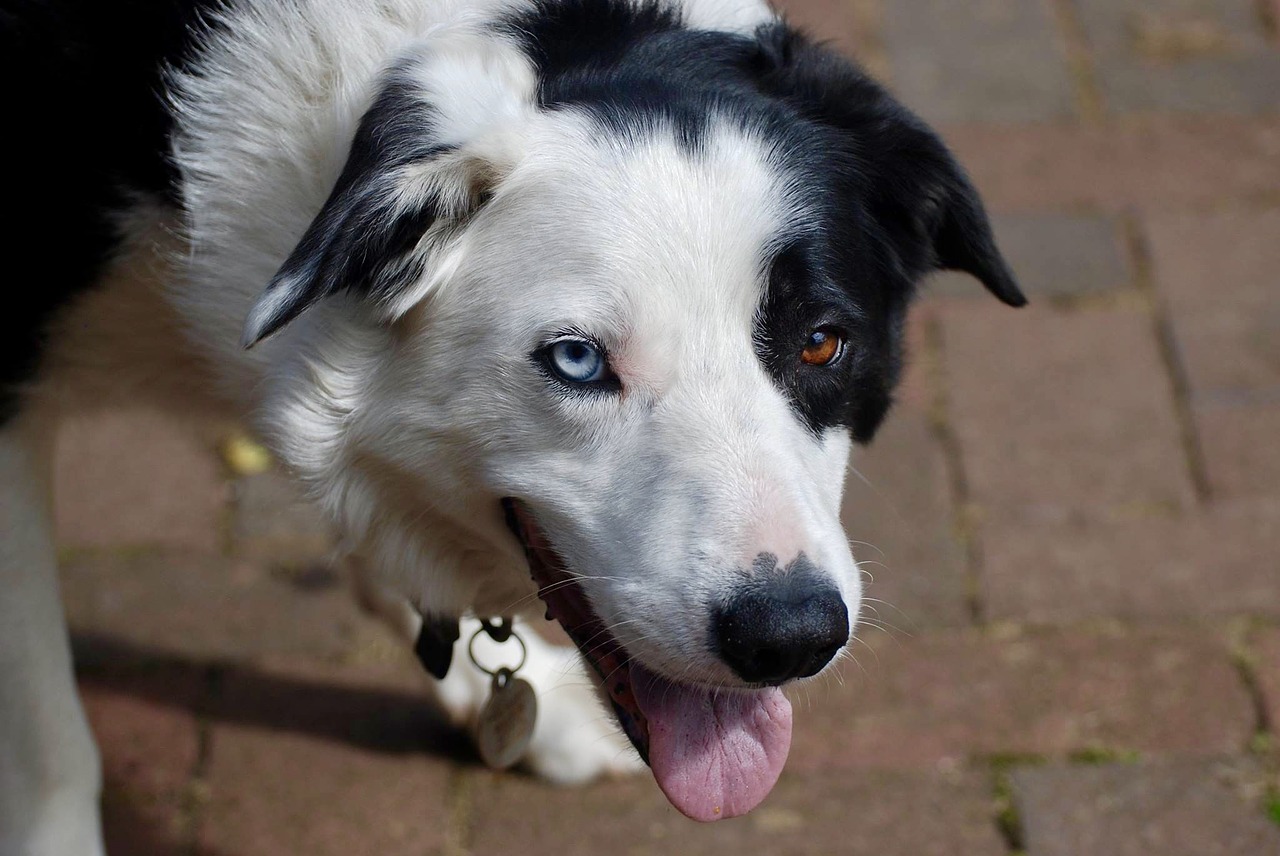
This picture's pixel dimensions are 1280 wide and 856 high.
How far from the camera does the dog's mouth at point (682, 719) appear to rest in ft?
6.68

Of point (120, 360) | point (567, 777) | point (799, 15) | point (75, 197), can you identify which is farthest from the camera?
point (799, 15)

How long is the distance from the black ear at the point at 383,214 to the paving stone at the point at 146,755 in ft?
4.30

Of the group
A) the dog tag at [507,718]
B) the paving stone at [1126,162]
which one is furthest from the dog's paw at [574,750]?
the paving stone at [1126,162]

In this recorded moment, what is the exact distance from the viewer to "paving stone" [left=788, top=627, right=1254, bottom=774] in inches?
113

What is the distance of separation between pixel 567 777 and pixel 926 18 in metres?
3.18

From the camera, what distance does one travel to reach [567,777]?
284 cm

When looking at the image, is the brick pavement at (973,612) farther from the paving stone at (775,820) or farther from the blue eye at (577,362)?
the blue eye at (577,362)

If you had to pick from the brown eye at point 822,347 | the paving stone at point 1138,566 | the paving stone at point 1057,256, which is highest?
the brown eye at point 822,347

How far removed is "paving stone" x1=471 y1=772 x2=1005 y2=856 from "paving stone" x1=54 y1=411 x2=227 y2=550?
1096 mm

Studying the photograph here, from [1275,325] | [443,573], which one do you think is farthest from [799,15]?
[443,573]

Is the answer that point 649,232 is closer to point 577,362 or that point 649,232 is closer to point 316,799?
point 577,362

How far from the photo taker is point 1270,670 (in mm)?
2988

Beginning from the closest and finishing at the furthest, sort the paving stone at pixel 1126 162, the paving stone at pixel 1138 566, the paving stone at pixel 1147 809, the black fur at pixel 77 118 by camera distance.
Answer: the black fur at pixel 77 118
the paving stone at pixel 1147 809
the paving stone at pixel 1138 566
the paving stone at pixel 1126 162

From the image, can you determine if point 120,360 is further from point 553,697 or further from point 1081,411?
point 1081,411
